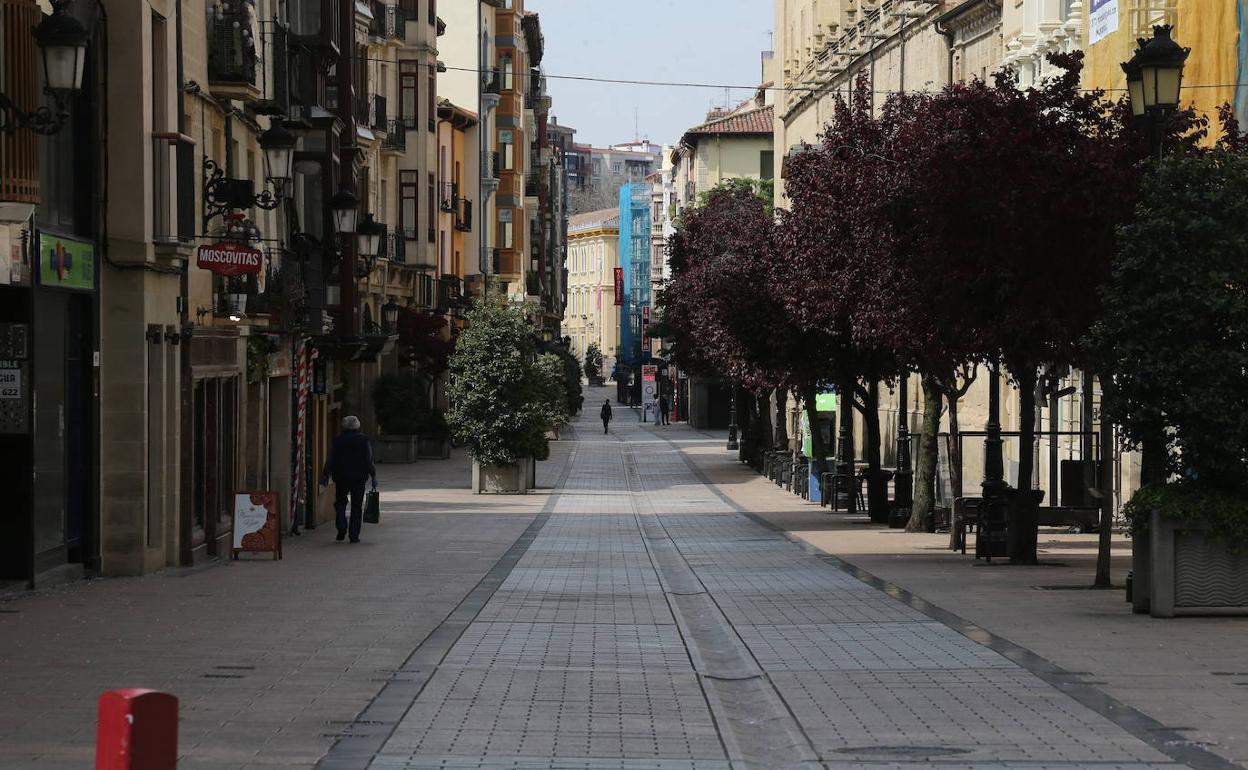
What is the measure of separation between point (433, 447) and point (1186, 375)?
150 ft

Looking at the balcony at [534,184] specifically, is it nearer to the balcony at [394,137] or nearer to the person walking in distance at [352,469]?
the balcony at [394,137]

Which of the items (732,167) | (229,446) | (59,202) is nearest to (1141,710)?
(59,202)

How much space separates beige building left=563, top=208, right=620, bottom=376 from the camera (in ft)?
607

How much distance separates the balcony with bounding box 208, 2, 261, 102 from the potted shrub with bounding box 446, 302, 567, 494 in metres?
18.0

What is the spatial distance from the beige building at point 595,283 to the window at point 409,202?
118400 millimetres

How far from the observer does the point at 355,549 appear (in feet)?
81.3

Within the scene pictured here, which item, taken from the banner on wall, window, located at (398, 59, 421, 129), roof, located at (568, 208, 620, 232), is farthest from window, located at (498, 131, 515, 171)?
roof, located at (568, 208, 620, 232)

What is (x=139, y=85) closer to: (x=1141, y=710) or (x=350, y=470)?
(x=350, y=470)

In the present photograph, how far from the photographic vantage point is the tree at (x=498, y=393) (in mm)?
41594

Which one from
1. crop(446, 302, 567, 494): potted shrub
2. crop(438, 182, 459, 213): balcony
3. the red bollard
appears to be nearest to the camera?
the red bollard

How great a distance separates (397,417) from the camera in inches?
2249

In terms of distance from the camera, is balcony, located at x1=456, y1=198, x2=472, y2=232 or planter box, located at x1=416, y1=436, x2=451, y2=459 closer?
planter box, located at x1=416, y1=436, x2=451, y2=459

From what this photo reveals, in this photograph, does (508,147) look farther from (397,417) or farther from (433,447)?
(397,417)

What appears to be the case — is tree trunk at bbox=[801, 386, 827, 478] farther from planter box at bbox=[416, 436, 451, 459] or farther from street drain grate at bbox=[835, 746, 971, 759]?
street drain grate at bbox=[835, 746, 971, 759]
